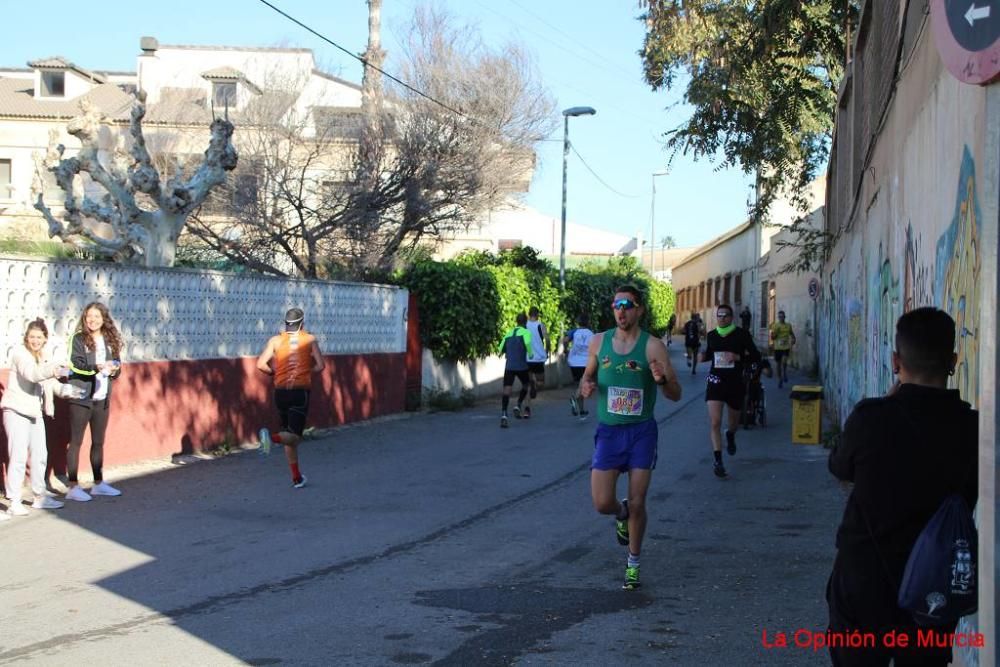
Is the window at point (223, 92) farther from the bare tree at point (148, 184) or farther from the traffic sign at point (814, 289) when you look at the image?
the traffic sign at point (814, 289)

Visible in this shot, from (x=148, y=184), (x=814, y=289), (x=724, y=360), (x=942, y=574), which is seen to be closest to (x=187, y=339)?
(x=148, y=184)

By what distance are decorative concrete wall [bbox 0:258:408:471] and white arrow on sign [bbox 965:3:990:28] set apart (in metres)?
9.31

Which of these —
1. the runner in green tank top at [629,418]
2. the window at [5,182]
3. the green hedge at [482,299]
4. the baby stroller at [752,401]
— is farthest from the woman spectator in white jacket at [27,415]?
the window at [5,182]

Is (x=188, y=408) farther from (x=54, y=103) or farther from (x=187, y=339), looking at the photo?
(x=54, y=103)

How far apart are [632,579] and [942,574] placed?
3943mm

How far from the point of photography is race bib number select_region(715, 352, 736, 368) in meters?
13.0

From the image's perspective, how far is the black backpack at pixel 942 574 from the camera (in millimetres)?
3469

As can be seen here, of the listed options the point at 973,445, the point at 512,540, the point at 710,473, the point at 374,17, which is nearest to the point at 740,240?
the point at 374,17

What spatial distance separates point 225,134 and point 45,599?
11.3 m

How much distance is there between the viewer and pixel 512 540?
8.96 meters

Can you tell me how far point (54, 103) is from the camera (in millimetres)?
42188

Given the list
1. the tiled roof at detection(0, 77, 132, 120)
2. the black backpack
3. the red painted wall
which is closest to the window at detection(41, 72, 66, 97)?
the tiled roof at detection(0, 77, 132, 120)

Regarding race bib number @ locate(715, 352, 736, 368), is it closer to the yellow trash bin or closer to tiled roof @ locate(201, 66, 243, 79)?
the yellow trash bin

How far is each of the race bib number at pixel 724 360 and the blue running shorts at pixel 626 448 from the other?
18.4ft
